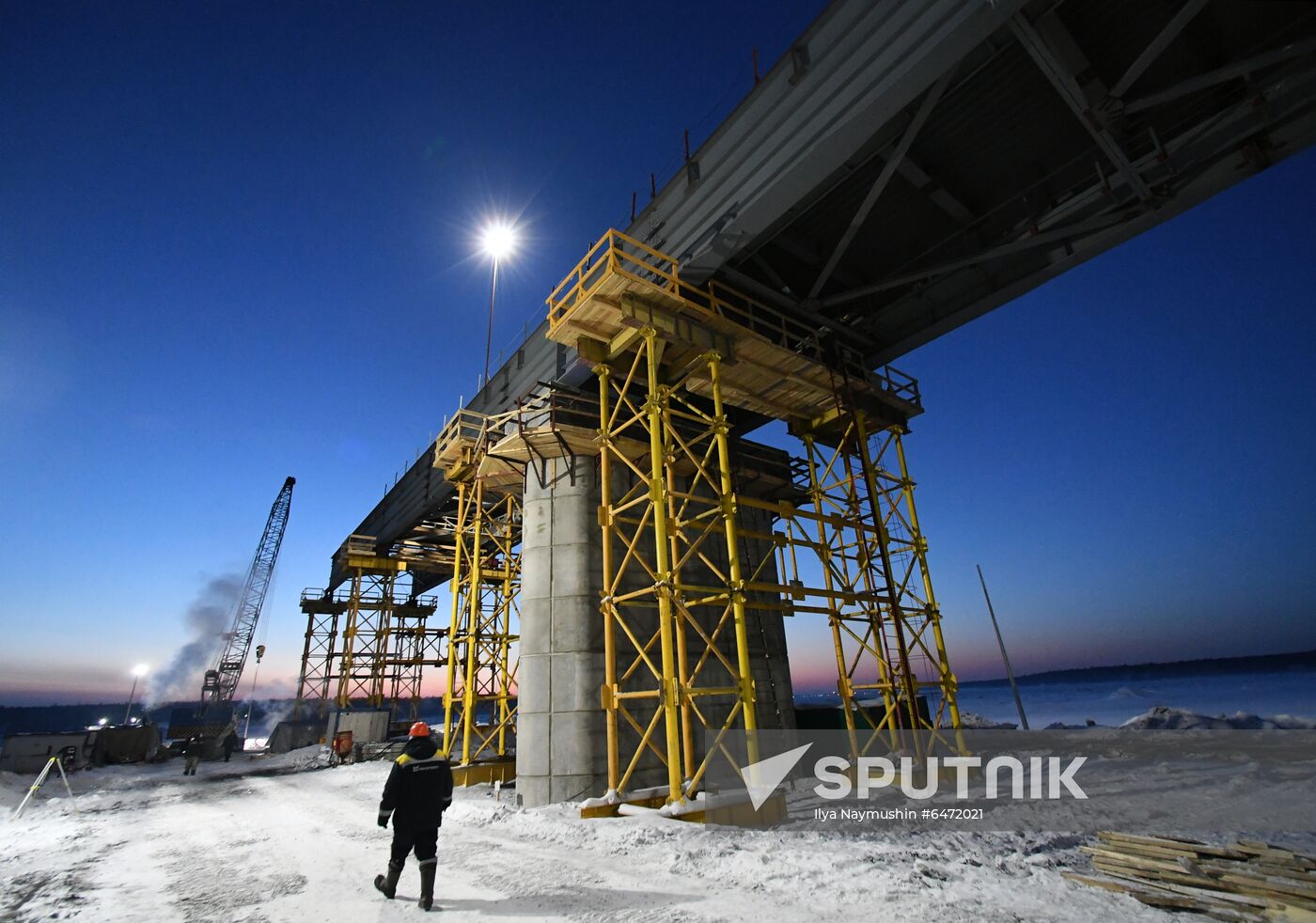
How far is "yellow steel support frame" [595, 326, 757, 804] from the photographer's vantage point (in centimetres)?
1131

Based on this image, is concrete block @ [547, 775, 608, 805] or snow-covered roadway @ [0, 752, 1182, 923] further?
concrete block @ [547, 775, 608, 805]

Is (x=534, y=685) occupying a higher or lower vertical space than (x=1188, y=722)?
higher

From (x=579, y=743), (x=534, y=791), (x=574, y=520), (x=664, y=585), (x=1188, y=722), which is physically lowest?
(x=1188, y=722)

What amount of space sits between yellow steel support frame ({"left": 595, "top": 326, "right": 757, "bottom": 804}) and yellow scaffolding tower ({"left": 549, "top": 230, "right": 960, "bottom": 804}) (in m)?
0.05

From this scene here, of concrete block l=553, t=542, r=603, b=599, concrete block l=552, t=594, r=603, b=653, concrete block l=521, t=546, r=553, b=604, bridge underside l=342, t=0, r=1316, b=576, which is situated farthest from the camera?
concrete block l=521, t=546, r=553, b=604

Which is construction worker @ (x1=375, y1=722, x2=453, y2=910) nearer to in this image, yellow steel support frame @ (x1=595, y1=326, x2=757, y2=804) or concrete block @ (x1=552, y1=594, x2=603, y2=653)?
yellow steel support frame @ (x1=595, y1=326, x2=757, y2=804)

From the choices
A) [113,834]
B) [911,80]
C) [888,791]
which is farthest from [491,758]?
[911,80]

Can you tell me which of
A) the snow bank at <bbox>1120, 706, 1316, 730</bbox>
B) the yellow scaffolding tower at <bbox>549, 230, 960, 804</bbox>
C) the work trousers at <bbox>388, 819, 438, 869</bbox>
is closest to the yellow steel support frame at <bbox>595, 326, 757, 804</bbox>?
the yellow scaffolding tower at <bbox>549, 230, 960, 804</bbox>

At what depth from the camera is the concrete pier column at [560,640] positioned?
13.9 meters

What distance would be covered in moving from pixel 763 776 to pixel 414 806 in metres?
8.42

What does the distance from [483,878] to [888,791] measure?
10580mm

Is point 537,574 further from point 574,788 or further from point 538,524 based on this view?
point 574,788

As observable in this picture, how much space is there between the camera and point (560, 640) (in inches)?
577

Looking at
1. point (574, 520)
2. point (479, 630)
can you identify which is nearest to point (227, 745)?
point (479, 630)
